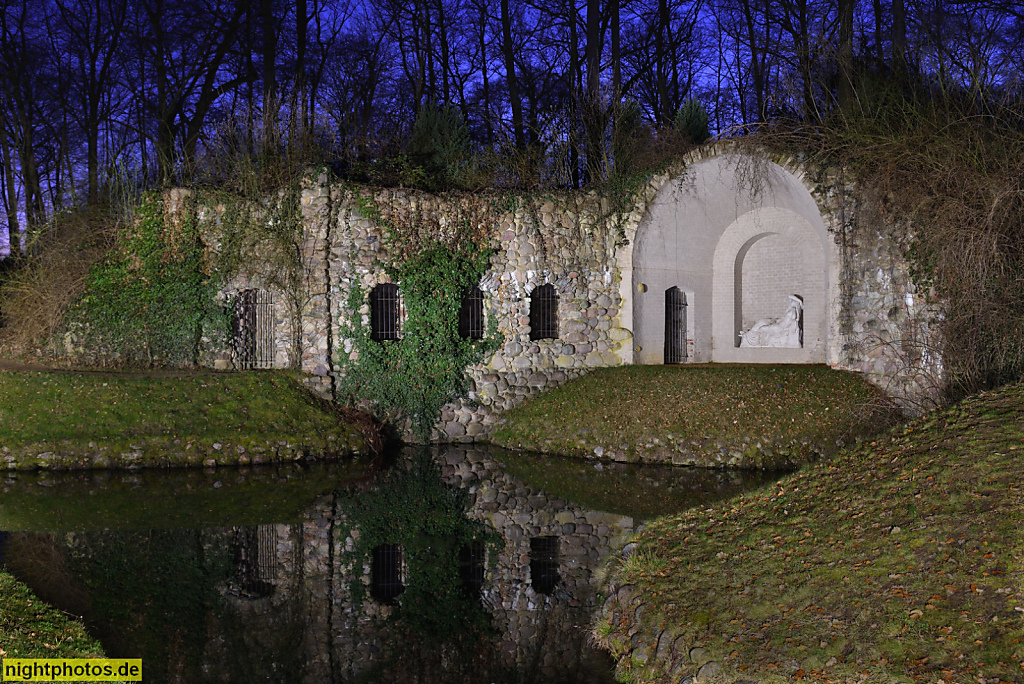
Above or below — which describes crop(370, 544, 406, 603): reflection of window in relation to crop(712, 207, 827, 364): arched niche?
below

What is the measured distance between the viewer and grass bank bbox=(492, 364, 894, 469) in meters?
12.1

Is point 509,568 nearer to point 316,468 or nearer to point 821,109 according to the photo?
point 316,468

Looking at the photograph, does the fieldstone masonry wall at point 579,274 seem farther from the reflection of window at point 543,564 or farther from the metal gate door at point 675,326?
the reflection of window at point 543,564

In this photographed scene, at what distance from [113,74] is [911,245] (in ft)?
70.4

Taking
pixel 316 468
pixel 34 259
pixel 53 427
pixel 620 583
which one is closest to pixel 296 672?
pixel 620 583

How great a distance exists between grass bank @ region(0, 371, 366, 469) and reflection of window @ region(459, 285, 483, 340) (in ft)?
10.3

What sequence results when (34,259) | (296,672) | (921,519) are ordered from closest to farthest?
(296,672) < (921,519) < (34,259)

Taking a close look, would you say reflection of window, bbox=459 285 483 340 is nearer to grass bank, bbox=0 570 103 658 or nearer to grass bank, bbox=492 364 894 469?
grass bank, bbox=492 364 894 469

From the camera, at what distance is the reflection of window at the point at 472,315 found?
51.9 ft

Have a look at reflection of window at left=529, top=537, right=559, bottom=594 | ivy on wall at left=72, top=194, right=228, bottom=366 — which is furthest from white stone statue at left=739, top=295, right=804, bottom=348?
ivy on wall at left=72, top=194, right=228, bottom=366

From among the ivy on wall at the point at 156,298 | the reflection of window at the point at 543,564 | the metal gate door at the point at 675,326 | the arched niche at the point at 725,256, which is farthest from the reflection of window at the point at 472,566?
the metal gate door at the point at 675,326

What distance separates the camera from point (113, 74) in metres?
22.9

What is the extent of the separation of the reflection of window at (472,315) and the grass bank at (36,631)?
410 inches

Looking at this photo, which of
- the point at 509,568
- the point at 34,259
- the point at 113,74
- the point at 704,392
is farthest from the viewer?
the point at 113,74
